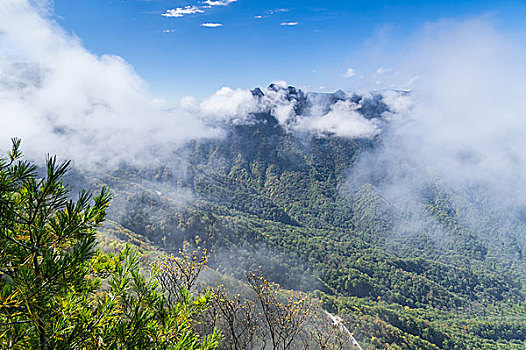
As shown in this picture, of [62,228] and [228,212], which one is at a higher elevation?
[62,228]

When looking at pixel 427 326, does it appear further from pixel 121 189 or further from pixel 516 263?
pixel 121 189

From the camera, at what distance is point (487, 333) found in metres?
98.4

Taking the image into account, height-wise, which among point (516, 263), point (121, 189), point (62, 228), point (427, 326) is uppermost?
point (62, 228)

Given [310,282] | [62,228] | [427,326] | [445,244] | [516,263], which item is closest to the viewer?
[62,228]

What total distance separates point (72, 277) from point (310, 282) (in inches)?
4489

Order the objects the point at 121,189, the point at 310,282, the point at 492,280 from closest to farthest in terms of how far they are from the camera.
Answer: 1. the point at 310,282
2. the point at 492,280
3. the point at 121,189

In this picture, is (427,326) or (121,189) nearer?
(427,326)

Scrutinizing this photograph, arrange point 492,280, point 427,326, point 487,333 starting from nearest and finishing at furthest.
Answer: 1. point 427,326
2. point 487,333
3. point 492,280

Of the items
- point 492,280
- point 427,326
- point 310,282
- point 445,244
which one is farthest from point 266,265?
point 445,244

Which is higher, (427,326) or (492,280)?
(427,326)

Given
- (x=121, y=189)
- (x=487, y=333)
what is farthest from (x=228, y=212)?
(x=487, y=333)

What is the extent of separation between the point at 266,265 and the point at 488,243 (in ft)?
607

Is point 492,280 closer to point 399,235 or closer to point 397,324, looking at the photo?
point 399,235

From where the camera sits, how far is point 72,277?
335 centimetres
